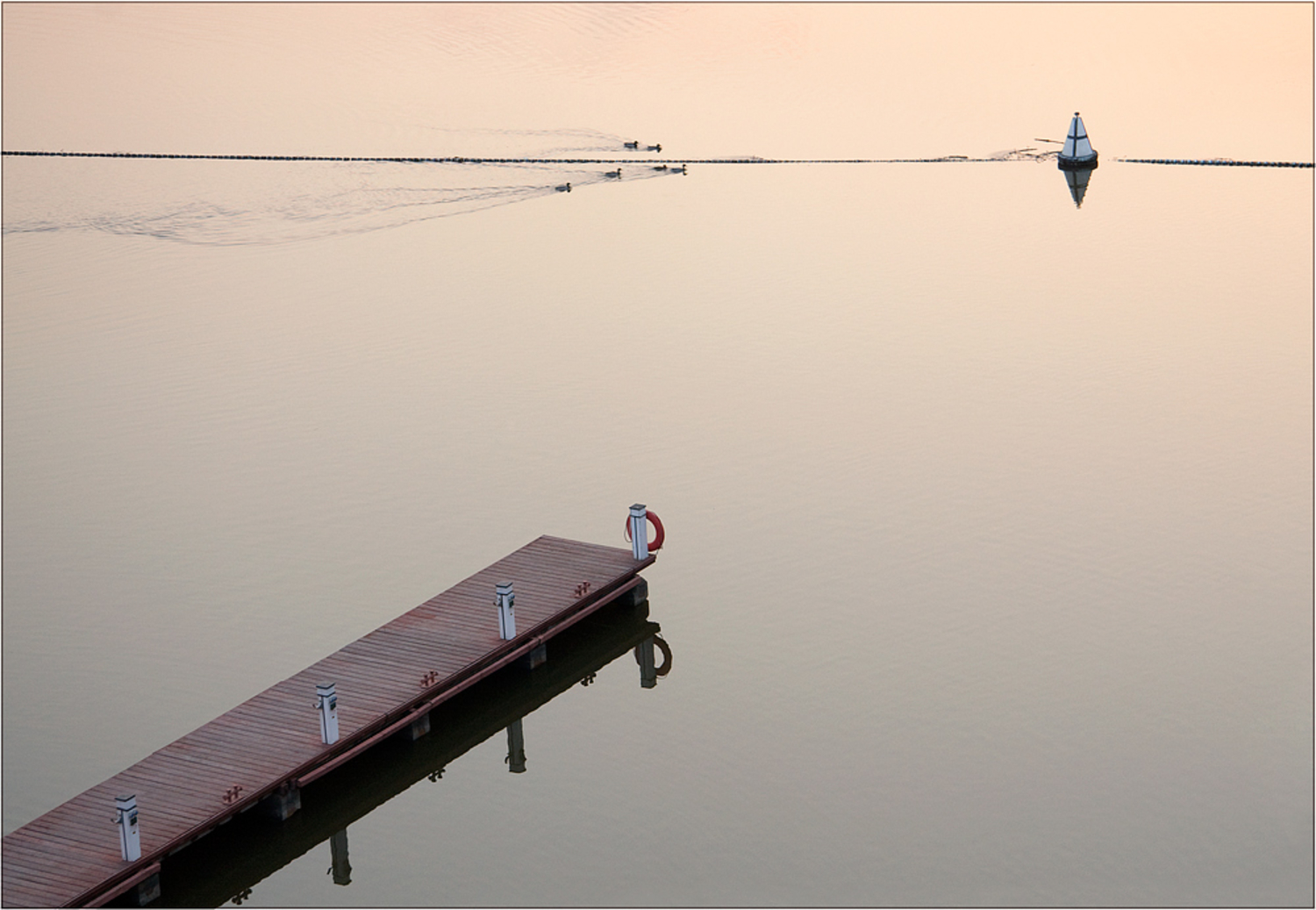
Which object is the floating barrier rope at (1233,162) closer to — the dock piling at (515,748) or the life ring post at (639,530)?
the life ring post at (639,530)

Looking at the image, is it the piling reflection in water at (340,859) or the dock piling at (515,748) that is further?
the dock piling at (515,748)

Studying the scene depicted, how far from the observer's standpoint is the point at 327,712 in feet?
55.5

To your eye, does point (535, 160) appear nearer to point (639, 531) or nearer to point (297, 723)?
point (639, 531)

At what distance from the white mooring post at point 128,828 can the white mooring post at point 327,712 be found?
2.17 metres

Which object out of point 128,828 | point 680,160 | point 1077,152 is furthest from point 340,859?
point 1077,152

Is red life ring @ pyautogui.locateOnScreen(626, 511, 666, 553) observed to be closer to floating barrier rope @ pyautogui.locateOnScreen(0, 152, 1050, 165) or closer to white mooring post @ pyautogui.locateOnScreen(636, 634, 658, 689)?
white mooring post @ pyautogui.locateOnScreen(636, 634, 658, 689)

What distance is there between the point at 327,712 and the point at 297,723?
624 millimetres

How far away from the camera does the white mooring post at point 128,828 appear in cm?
1498

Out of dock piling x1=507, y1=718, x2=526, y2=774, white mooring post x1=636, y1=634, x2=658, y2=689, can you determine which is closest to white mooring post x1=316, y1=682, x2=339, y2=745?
dock piling x1=507, y1=718, x2=526, y2=774

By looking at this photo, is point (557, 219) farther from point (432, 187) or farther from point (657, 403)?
point (657, 403)

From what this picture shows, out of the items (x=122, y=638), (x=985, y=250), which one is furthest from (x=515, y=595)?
(x=985, y=250)

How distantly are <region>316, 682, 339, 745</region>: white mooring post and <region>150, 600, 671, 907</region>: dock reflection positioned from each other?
664 millimetres

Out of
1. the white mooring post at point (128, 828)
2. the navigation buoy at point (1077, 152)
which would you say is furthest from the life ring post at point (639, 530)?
the navigation buoy at point (1077, 152)

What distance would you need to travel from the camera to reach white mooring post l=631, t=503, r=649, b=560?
2058 cm
